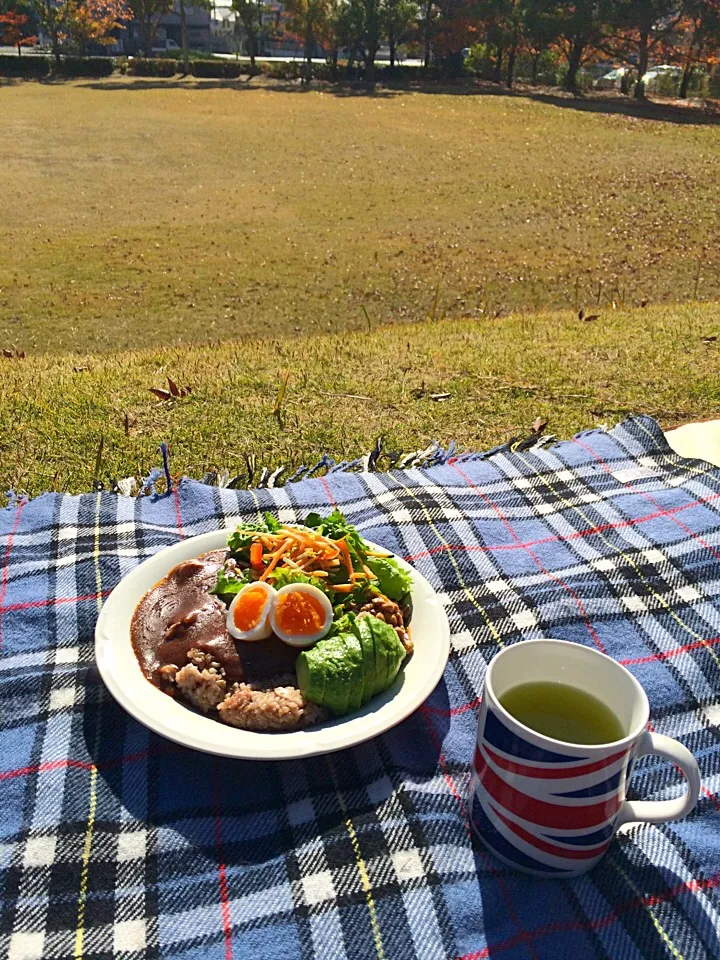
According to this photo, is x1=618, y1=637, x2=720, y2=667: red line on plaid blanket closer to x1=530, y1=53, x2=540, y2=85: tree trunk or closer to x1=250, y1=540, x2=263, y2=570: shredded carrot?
x1=250, y1=540, x2=263, y2=570: shredded carrot

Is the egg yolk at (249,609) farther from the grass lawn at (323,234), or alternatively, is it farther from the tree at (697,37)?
the tree at (697,37)

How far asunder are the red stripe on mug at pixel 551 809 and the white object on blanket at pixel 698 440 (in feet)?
7.65

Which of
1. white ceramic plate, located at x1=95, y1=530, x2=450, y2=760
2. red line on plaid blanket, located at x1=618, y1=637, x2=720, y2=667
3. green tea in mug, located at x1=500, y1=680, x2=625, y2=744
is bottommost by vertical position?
red line on plaid blanket, located at x1=618, y1=637, x2=720, y2=667

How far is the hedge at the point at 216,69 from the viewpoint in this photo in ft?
143

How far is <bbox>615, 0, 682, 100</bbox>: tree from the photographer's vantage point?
32656mm

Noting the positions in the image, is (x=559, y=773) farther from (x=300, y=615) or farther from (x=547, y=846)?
(x=300, y=615)

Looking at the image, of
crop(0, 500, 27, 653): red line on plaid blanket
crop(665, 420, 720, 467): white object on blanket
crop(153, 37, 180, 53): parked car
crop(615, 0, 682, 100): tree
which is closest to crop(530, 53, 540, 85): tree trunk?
crop(615, 0, 682, 100): tree

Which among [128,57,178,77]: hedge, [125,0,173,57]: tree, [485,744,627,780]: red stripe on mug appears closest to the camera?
[485,744,627,780]: red stripe on mug

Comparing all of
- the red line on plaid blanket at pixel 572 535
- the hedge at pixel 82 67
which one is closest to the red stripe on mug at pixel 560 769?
the red line on plaid blanket at pixel 572 535

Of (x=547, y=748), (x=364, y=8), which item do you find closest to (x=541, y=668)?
(x=547, y=748)

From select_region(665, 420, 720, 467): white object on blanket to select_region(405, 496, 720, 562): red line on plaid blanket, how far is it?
0.58m

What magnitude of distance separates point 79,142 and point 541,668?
23.3m

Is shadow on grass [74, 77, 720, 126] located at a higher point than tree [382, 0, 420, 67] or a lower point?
lower

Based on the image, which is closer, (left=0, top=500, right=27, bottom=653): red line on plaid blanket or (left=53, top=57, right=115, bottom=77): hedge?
(left=0, top=500, right=27, bottom=653): red line on plaid blanket
